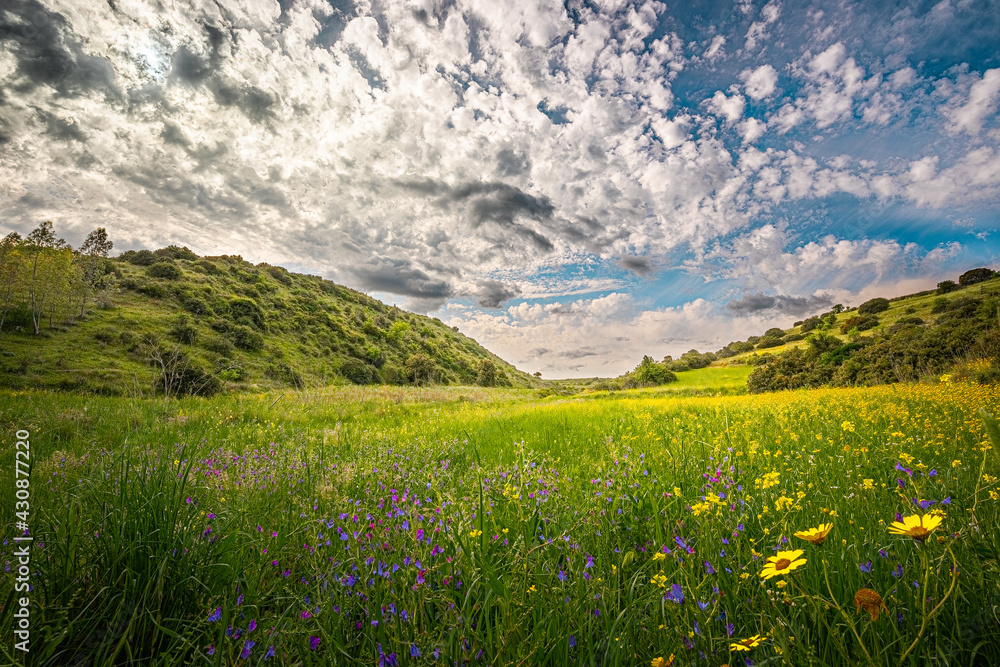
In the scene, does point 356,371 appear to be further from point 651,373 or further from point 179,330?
point 651,373

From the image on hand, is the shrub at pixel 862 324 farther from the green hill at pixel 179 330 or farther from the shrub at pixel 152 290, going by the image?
the shrub at pixel 152 290

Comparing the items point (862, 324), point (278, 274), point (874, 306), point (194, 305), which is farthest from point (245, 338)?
point (874, 306)

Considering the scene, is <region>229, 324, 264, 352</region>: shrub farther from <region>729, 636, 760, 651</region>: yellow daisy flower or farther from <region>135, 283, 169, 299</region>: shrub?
<region>729, 636, 760, 651</region>: yellow daisy flower

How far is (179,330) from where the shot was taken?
111 feet

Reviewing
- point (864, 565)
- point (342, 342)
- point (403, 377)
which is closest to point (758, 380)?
point (864, 565)

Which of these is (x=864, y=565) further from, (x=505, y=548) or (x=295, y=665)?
(x=295, y=665)

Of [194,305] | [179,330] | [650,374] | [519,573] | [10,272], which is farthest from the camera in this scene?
[650,374]

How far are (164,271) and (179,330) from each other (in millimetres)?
18360

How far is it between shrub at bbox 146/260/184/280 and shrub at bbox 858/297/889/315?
266 ft

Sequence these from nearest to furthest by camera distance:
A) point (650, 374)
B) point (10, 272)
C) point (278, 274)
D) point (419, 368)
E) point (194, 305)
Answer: point (10, 272) < point (194, 305) < point (650, 374) < point (419, 368) < point (278, 274)

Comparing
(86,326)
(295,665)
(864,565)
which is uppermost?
(86,326)

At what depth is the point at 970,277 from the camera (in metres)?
35.9

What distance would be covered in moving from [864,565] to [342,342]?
61085 mm

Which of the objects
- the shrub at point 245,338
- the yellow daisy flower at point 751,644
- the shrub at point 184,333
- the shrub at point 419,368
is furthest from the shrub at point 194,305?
the yellow daisy flower at point 751,644
